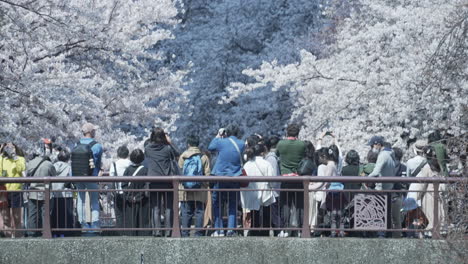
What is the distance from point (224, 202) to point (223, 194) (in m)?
0.12

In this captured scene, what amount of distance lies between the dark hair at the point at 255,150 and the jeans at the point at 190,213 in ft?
3.91

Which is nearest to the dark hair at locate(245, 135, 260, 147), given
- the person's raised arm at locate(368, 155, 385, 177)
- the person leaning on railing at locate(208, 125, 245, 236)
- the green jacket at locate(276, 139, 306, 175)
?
the person leaning on railing at locate(208, 125, 245, 236)

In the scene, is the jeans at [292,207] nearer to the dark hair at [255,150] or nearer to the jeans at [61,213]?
the dark hair at [255,150]

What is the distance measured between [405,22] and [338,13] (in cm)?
946

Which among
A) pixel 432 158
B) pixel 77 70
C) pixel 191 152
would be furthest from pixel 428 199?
pixel 77 70

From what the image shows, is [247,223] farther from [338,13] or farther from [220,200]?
[338,13]

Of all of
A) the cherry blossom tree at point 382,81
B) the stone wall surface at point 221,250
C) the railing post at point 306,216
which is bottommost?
the stone wall surface at point 221,250

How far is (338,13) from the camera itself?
3641 centimetres

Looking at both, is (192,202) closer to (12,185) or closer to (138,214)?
(138,214)

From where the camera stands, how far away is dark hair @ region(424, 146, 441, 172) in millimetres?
16625

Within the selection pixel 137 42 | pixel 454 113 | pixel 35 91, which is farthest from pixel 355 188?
pixel 137 42

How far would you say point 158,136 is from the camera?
16438mm

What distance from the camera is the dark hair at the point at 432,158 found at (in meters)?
16.6

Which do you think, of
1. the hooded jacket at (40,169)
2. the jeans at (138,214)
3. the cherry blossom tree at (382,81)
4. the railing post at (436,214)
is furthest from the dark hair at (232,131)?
the cherry blossom tree at (382,81)
